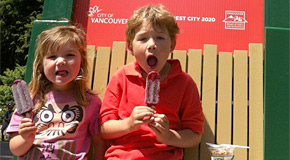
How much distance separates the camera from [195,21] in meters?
3.20

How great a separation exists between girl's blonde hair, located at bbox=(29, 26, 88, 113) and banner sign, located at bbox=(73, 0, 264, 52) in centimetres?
67

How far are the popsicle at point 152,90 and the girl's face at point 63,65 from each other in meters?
0.61

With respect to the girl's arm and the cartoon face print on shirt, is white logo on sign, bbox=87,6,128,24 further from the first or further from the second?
the girl's arm

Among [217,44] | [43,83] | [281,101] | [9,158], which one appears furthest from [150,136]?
[9,158]

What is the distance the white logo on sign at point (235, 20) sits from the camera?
3.15 meters

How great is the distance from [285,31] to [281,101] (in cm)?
62

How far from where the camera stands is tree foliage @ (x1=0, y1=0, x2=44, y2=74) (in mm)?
22062

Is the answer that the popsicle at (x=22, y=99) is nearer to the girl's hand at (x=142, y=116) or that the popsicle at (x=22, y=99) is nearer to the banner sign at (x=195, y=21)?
the girl's hand at (x=142, y=116)

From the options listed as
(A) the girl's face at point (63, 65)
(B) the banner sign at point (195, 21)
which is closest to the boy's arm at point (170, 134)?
(A) the girl's face at point (63, 65)

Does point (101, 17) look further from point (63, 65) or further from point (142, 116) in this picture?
point (142, 116)

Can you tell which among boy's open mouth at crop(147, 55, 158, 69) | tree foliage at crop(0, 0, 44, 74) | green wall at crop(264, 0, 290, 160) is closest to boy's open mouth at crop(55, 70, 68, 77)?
boy's open mouth at crop(147, 55, 158, 69)

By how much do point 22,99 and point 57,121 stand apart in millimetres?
322

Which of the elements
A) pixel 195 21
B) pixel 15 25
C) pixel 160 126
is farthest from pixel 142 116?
pixel 15 25

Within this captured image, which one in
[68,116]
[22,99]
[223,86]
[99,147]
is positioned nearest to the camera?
[22,99]
